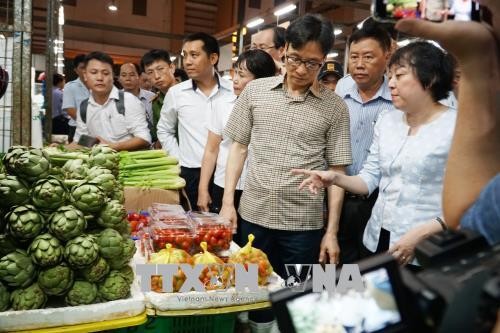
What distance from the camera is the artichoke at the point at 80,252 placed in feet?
5.25

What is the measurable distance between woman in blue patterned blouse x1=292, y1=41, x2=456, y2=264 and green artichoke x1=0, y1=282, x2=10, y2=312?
48.8 inches

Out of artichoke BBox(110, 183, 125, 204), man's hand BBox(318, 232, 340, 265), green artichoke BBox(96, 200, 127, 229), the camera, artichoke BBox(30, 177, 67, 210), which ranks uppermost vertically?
the camera

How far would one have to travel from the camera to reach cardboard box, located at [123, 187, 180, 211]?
306cm

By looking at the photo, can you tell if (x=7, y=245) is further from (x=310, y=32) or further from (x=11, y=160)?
(x=310, y=32)

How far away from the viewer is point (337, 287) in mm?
622

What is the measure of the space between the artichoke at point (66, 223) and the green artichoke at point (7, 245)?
0.43ft

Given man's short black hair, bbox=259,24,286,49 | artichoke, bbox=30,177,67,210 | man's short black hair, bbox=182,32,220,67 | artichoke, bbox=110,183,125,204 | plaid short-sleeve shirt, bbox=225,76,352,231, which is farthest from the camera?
man's short black hair, bbox=259,24,286,49

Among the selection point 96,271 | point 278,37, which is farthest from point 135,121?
point 96,271

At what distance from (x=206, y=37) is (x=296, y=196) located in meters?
2.02

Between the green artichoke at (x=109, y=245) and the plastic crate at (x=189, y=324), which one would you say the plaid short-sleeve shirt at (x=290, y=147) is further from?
the green artichoke at (x=109, y=245)

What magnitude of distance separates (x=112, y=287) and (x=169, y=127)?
245 centimetres

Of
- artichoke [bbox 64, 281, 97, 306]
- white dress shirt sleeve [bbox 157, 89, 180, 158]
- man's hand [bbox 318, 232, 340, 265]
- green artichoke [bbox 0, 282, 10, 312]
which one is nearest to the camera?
artichoke [bbox 64, 281, 97, 306]

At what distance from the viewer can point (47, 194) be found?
1.64m

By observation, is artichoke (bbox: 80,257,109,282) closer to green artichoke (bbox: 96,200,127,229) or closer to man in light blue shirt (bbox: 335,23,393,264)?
green artichoke (bbox: 96,200,127,229)
